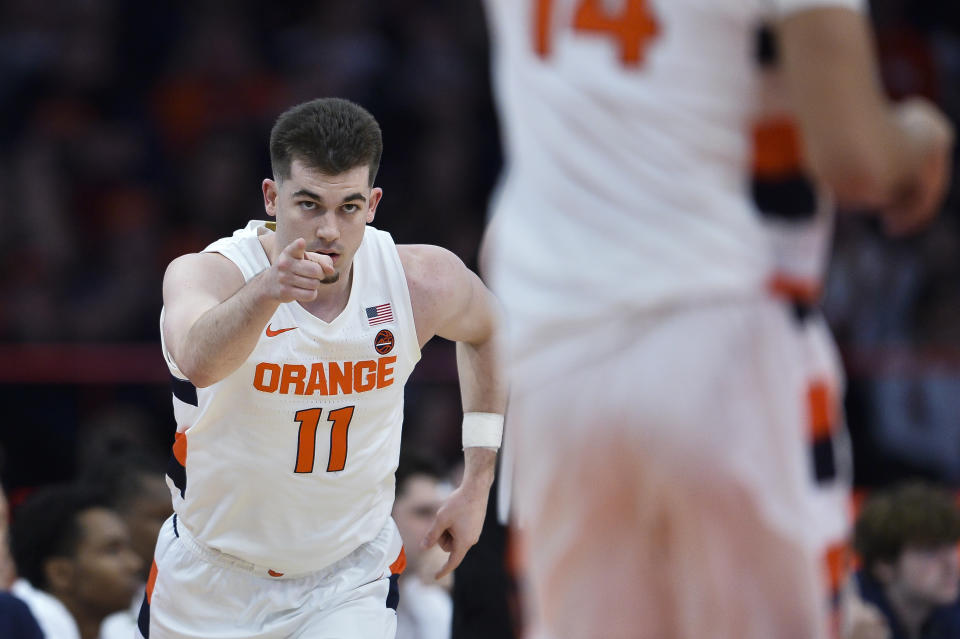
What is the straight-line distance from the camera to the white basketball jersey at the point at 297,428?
4301 mm

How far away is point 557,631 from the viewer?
269 centimetres

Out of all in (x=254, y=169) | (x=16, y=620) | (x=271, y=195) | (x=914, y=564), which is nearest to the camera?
(x=271, y=195)

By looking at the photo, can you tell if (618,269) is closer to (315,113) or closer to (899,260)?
(315,113)

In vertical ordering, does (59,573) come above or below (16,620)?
below

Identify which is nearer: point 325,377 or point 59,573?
point 325,377

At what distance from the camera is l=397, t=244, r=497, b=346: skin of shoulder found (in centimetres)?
463

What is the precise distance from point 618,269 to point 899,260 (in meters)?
10.5

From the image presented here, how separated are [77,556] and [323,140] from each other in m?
2.96

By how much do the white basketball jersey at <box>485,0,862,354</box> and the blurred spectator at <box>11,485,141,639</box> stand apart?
13.4 feet

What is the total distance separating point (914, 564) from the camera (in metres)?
6.65

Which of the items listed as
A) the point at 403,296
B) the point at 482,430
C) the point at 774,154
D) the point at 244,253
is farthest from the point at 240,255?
the point at 774,154

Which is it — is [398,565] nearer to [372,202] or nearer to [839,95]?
[372,202]

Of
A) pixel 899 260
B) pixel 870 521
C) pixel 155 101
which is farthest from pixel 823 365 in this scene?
pixel 155 101

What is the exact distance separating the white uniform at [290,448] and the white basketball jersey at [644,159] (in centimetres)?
175
